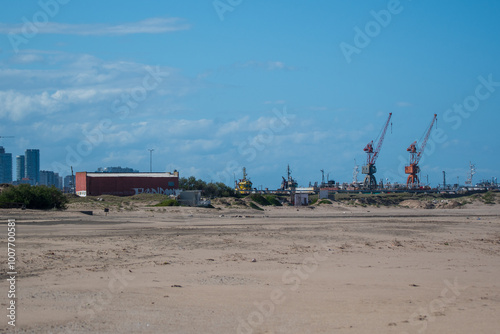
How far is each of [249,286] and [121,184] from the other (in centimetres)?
5787

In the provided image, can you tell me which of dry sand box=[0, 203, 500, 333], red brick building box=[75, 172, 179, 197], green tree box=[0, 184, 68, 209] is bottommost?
dry sand box=[0, 203, 500, 333]

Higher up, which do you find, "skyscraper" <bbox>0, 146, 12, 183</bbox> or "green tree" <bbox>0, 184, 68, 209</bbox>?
"skyscraper" <bbox>0, 146, 12, 183</bbox>

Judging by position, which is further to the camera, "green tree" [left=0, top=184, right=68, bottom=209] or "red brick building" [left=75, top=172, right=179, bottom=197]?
"red brick building" [left=75, top=172, right=179, bottom=197]

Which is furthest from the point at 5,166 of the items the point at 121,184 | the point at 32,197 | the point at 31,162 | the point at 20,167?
the point at 32,197

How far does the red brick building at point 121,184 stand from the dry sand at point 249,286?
47.3m

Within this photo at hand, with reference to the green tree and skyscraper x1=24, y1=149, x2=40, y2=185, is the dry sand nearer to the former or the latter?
the green tree

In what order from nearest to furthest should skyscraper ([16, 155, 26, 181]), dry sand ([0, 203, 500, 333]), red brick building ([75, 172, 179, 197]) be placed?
dry sand ([0, 203, 500, 333]), red brick building ([75, 172, 179, 197]), skyscraper ([16, 155, 26, 181])

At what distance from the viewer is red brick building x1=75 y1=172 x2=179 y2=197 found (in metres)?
65.9

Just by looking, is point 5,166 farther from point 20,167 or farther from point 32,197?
point 32,197

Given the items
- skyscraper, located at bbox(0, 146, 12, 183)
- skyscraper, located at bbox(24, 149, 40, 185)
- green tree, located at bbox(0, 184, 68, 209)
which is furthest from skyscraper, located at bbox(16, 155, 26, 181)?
green tree, located at bbox(0, 184, 68, 209)

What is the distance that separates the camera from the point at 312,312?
30.1ft

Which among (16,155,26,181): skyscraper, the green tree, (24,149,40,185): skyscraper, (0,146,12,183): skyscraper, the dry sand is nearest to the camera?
the dry sand

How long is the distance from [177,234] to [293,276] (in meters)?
10.6

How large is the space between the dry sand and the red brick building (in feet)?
155
